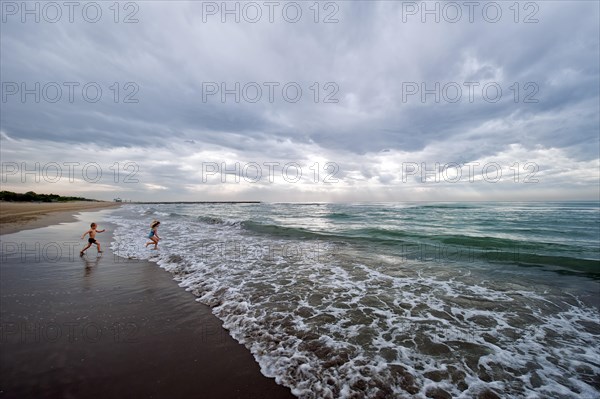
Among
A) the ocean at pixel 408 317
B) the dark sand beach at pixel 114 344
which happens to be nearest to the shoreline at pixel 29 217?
the ocean at pixel 408 317

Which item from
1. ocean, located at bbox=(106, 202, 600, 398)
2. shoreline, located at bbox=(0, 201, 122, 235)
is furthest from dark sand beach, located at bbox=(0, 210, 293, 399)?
shoreline, located at bbox=(0, 201, 122, 235)

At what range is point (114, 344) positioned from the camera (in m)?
4.03

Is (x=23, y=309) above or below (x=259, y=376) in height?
above

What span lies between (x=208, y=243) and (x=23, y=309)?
9169 millimetres

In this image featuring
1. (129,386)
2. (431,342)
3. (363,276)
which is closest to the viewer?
(129,386)

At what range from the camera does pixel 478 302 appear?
6.48 m

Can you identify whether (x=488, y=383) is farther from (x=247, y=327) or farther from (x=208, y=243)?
(x=208, y=243)

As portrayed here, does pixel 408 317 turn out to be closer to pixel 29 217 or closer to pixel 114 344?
pixel 114 344

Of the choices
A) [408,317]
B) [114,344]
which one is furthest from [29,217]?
[408,317]

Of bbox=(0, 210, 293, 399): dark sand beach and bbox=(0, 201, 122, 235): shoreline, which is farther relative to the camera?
bbox=(0, 201, 122, 235): shoreline

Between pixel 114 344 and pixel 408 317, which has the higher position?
pixel 114 344

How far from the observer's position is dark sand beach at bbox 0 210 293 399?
10.4 ft

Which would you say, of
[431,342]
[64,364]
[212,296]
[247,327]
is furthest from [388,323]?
[64,364]

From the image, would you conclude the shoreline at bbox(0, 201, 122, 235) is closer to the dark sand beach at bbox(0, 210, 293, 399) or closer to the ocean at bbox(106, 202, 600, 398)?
the ocean at bbox(106, 202, 600, 398)
